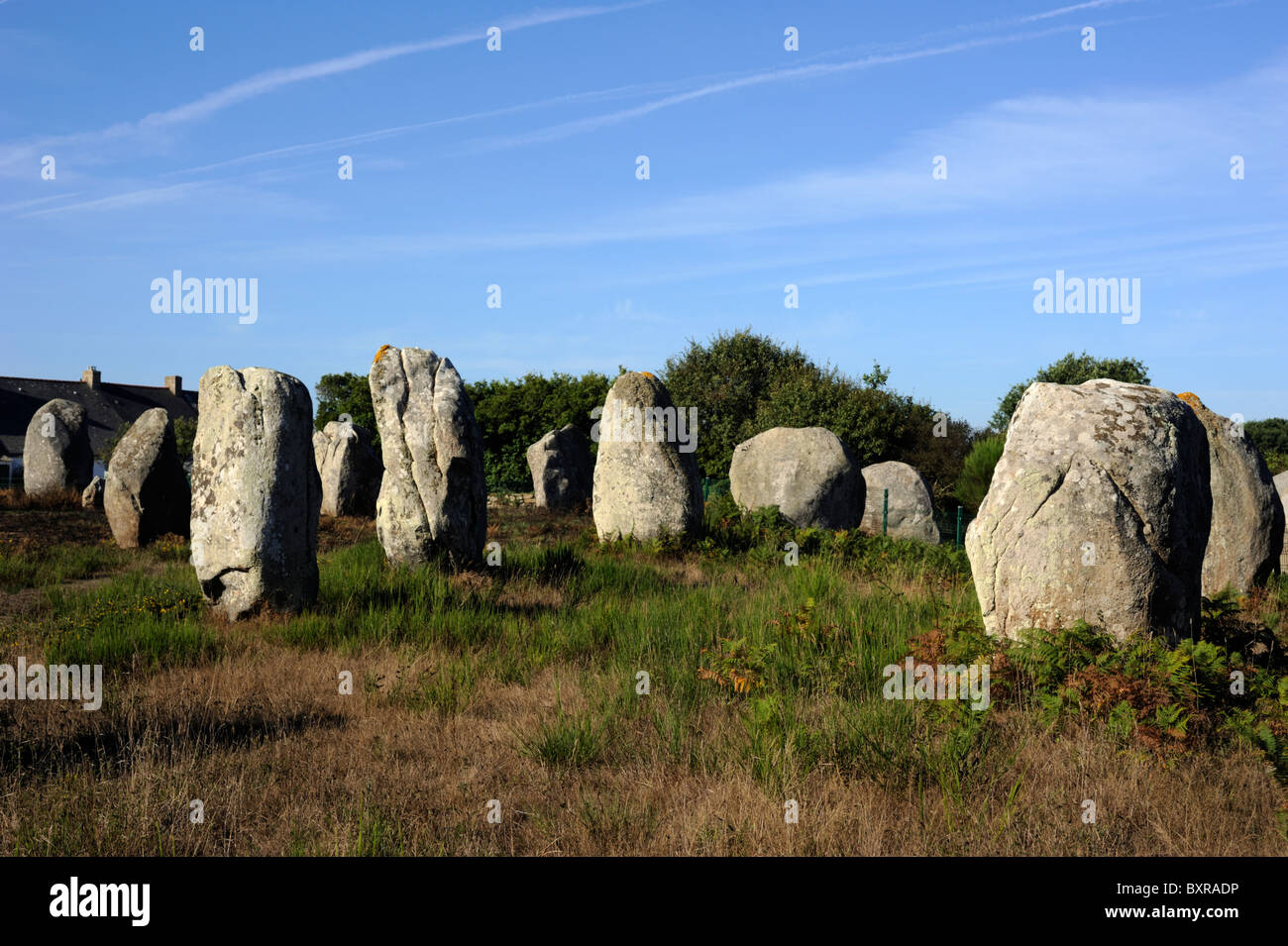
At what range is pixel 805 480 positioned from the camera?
53.4 feet

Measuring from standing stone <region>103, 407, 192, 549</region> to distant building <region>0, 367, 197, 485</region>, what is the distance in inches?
1192

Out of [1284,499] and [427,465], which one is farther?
[1284,499]

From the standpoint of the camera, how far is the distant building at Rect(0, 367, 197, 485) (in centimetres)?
4197

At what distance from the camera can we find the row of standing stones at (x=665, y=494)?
20.4 ft

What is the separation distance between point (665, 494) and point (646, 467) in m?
0.49

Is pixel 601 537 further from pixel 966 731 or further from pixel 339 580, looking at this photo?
pixel 966 731

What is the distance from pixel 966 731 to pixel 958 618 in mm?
2231

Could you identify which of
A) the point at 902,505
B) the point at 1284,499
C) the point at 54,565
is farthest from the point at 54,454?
the point at 1284,499

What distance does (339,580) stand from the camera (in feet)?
30.5

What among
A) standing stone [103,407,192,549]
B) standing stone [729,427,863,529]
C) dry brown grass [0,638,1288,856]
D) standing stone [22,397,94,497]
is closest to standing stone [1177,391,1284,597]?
dry brown grass [0,638,1288,856]

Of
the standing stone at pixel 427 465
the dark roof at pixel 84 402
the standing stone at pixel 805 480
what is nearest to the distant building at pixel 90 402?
the dark roof at pixel 84 402

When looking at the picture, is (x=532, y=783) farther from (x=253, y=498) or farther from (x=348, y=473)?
(x=348, y=473)

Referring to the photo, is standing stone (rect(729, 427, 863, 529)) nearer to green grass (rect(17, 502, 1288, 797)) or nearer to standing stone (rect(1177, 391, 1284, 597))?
green grass (rect(17, 502, 1288, 797))
